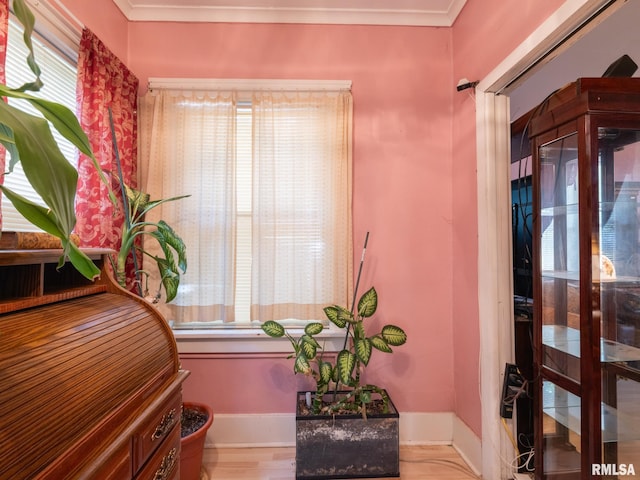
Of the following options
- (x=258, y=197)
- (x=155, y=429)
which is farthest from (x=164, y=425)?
(x=258, y=197)

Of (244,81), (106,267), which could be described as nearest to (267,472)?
(106,267)

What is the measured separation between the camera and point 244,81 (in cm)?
194

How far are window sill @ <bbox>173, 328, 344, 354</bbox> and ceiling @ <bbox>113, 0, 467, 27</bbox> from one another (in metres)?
2.01

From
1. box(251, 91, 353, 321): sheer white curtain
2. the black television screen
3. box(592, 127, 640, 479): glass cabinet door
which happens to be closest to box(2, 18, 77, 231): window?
box(251, 91, 353, 321): sheer white curtain

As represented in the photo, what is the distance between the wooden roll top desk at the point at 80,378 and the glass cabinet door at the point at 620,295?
1.62 meters

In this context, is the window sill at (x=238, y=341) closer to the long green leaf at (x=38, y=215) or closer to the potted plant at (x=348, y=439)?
the potted plant at (x=348, y=439)

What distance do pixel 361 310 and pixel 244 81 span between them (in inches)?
63.0

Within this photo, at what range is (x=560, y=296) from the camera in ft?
4.28

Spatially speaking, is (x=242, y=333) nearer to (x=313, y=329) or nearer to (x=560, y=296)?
(x=313, y=329)

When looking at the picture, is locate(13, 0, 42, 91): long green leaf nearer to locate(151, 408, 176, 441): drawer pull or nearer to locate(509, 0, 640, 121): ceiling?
locate(151, 408, 176, 441): drawer pull

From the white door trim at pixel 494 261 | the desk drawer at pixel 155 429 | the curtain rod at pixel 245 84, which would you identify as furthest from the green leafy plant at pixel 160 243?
the white door trim at pixel 494 261

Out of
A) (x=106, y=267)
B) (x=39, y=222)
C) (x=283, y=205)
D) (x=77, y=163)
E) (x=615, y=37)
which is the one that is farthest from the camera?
(x=283, y=205)

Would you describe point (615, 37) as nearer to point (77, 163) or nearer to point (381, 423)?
point (381, 423)

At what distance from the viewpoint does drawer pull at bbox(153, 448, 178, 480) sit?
3.33ft
